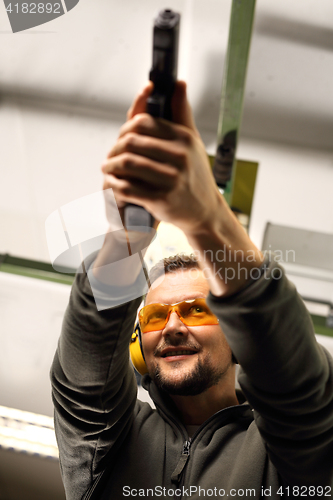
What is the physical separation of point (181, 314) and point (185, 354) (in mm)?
126

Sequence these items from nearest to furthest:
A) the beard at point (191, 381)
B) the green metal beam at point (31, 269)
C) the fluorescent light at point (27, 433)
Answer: the beard at point (191, 381)
the green metal beam at point (31, 269)
the fluorescent light at point (27, 433)

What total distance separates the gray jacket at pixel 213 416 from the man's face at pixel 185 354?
0.10 metres

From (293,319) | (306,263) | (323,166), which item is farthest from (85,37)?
(306,263)

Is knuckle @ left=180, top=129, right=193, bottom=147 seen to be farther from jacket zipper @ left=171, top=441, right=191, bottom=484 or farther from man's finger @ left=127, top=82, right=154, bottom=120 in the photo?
jacket zipper @ left=171, top=441, right=191, bottom=484

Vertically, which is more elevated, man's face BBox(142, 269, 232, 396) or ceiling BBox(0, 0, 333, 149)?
ceiling BBox(0, 0, 333, 149)

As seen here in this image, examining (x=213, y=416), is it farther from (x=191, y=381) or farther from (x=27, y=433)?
(x=27, y=433)

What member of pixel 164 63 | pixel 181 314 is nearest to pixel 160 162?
pixel 164 63

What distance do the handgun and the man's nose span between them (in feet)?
2.64

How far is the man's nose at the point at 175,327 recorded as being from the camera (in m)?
1.27

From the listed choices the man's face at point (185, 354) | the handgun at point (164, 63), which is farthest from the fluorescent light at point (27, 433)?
the handgun at point (164, 63)

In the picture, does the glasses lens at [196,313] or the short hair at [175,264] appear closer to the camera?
the glasses lens at [196,313]

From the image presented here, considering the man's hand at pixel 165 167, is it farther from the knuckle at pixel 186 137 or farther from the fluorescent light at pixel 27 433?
the fluorescent light at pixel 27 433

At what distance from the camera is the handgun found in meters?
0.54

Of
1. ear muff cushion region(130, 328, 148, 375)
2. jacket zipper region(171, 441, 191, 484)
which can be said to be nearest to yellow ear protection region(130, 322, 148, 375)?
ear muff cushion region(130, 328, 148, 375)
